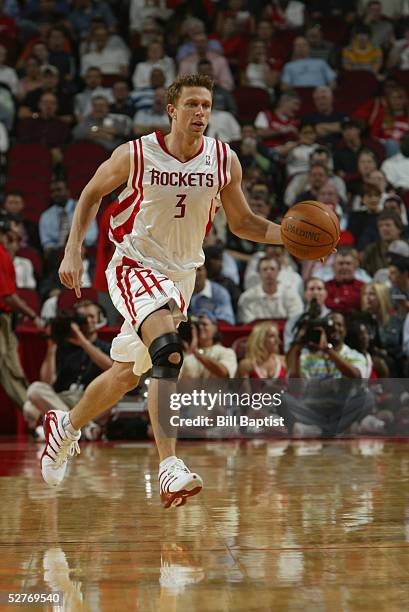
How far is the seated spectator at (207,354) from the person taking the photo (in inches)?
Answer: 349

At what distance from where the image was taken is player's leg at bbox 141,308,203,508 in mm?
4375

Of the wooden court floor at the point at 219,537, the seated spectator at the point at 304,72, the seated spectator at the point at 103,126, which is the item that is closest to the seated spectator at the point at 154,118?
the seated spectator at the point at 103,126

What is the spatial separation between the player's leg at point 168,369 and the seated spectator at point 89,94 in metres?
9.41

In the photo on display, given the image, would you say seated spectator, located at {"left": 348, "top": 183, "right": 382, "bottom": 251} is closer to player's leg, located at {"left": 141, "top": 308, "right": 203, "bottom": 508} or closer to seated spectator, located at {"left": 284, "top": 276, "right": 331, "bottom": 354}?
seated spectator, located at {"left": 284, "top": 276, "right": 331, "bottom": 354}

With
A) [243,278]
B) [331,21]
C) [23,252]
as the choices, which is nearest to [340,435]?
[243,278]

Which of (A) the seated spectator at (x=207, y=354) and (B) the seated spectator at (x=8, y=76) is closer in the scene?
(A) the seated spectator at (x=207, y=354)

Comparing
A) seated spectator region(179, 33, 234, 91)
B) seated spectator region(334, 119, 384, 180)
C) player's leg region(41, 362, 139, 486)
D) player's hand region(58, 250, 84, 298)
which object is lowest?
player's leg region(41, 362, 139, 486)

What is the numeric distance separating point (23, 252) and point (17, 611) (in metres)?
8.19

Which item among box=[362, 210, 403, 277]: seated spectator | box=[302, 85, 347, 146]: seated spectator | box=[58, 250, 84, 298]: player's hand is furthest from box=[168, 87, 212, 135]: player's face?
box=[302, 85, 347, 146]: seated spectator

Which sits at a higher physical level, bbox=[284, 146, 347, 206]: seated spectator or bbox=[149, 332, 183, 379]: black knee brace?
Result: bbox=[284, 146, 347, 206]: seated spectator

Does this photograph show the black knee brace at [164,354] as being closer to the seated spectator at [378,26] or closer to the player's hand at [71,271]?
the player's hand at [71,271]

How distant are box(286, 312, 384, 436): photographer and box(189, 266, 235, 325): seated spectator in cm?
120

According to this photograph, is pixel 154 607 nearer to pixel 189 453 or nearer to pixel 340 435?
pixel 189 453

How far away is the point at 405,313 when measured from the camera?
9.49 meters
